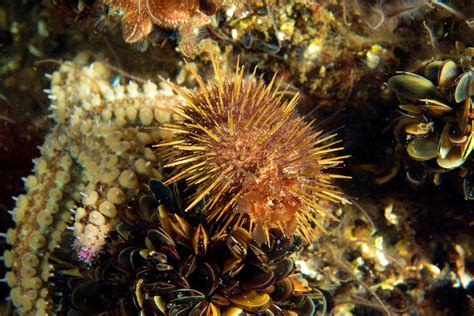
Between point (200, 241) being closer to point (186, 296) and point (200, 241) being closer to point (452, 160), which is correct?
point (186, 296)

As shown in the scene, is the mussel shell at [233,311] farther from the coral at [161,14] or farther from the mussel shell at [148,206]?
the coral at [161,14]

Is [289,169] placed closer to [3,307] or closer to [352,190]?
Answer: [352,190]

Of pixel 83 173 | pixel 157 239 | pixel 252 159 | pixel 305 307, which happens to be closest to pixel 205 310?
pixel 157 239

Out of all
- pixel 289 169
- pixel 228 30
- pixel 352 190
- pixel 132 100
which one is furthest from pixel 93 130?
pixel 352 190

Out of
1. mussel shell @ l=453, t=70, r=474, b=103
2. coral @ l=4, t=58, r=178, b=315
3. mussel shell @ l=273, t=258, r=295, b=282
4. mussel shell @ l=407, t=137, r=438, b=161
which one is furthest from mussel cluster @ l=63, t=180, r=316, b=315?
mussel shell @ l=453, t=70, r=474, b=103

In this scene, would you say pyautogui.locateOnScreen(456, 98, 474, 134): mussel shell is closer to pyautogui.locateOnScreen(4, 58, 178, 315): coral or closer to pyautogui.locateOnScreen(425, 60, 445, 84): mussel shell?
pyautogui.locateOnScreen(425, 60, 445, 84): mussel shell

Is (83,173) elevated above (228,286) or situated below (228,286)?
below
